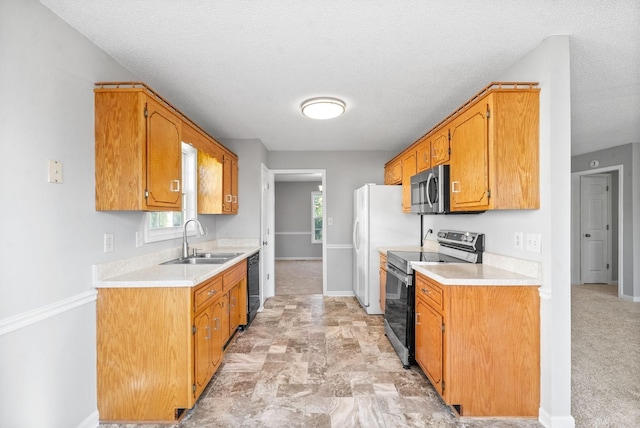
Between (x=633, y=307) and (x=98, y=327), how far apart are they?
6.31m

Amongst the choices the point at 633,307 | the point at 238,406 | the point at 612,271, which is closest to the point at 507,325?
the point at 238,406

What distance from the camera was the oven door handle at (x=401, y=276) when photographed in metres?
2.61

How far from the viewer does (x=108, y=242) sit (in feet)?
6.73

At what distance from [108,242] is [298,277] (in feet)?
15.7

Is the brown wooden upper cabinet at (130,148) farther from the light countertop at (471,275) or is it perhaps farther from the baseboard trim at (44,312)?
the light countertop at (471,275)

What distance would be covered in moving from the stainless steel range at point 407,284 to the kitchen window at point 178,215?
7.12 feet

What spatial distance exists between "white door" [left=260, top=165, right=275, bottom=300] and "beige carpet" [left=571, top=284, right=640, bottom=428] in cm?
Result: 345

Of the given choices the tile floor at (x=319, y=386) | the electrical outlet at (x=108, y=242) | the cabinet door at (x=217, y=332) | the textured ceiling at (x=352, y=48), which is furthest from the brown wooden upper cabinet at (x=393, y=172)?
the electrical outlet at (x=108, y=242)

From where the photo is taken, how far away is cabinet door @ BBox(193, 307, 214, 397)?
203 cm

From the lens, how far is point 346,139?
4355 millimetres

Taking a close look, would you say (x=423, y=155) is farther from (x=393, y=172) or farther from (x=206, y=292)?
(x=206, y=292)

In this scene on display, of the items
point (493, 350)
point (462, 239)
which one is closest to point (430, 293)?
point (493, 350)

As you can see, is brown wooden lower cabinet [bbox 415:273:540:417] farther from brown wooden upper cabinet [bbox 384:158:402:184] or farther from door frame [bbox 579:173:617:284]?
door frame [bbox 579:173:617:284]

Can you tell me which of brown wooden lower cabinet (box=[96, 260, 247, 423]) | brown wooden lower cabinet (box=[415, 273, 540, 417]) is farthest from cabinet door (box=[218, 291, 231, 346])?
brown wooden lower cabinet (box=[415, 273, 540, 417])
